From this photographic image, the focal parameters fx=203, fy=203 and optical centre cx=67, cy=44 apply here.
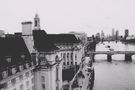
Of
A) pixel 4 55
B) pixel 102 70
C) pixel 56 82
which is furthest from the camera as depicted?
pixel 102 70

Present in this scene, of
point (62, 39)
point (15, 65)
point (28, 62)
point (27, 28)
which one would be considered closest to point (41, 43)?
point (27, 28)

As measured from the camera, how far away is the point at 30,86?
38.4 m

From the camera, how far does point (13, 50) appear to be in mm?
36812

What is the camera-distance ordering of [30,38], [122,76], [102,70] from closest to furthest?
[30,38] → [122,76] → [102,70]

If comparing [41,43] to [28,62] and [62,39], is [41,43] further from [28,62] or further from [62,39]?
[62,39]

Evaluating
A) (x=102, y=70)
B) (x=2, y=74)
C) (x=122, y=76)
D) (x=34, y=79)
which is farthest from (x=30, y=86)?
(x=102, y=70)

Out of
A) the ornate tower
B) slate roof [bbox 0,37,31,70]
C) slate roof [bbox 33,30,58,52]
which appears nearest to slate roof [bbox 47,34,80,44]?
the ornate tower

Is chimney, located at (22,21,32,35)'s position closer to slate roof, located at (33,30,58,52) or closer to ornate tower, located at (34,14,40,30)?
slate roof, located at (33,30,58,52)

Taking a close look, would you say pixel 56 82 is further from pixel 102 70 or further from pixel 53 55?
pixel 102 70

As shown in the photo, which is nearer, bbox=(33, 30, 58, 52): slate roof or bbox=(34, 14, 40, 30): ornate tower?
bbox=(33, 30, 58, 52): slate roof

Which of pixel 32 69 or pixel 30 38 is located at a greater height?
pixel 30 38

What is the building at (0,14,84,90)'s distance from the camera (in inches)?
1220

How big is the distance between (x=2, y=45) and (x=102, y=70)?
74.7 m

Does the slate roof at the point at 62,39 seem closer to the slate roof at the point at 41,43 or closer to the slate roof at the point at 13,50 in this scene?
the slate roof at the point at 41,43
